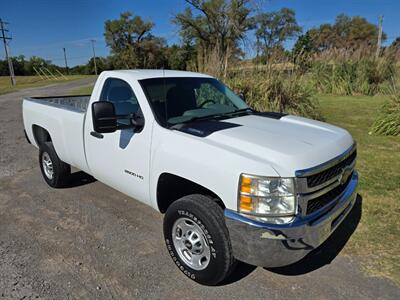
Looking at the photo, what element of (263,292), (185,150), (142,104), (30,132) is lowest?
(263,292)

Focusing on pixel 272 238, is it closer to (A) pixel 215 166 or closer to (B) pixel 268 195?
(B) pixel 268 195

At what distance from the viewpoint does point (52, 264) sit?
296 centimetres

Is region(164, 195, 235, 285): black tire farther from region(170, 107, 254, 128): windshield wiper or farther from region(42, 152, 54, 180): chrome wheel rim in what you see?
region(42, 152, 54, 180): chrome wheel rim

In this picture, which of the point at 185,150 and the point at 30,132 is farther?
the point at 30,132

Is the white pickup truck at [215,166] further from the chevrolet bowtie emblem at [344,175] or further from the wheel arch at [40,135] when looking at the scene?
the wheel arch at [40,135]

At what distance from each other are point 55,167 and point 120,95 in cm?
179

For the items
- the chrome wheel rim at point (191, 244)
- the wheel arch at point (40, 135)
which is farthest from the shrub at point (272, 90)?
the chrome wheel rim at point (191, 244)

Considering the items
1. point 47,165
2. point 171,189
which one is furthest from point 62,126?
point 171,189

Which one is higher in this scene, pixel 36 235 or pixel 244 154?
pixel 244 154

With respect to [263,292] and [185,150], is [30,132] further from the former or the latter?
[263,292]

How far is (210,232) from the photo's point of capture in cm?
241

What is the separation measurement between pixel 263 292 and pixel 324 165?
1194mm

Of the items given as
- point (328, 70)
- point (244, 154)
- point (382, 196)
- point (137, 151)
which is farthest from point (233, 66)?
point (328, 70)

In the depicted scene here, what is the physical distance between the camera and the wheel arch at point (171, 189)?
9.18 ft
